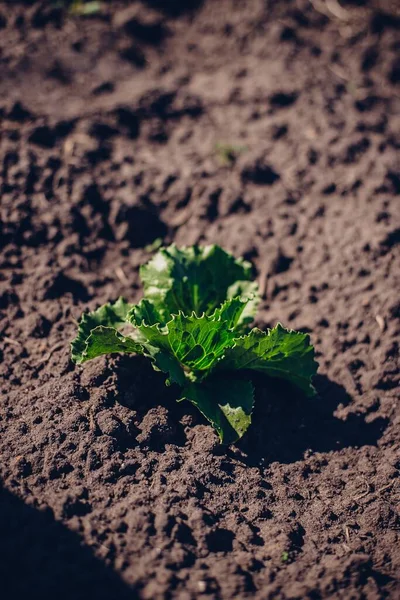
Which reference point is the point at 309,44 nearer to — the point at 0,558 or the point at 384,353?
the point at 384,353

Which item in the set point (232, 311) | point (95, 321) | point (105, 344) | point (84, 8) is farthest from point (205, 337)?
point (84, 8)

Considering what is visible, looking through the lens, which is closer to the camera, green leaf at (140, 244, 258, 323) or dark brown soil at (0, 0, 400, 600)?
dark brown soil at (0, 0, 400, 600)

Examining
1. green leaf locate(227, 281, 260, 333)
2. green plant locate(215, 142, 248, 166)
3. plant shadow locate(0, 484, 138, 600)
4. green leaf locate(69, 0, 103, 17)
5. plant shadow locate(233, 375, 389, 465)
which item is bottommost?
plant shadow locate(0, 484, 138, 600)

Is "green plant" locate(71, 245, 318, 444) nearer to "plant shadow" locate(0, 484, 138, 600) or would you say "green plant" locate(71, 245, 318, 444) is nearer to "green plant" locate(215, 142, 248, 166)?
"plant shadow" locate(0, 484, 138, 600)

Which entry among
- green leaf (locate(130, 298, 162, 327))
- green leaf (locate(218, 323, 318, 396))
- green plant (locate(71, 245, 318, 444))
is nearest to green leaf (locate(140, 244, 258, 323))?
green plant (locate(71, 245, 318, 444))

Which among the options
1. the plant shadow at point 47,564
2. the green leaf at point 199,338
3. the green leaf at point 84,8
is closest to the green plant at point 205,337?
the green leaf at point 199,338

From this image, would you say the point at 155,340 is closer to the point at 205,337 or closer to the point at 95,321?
the point at 205,337
